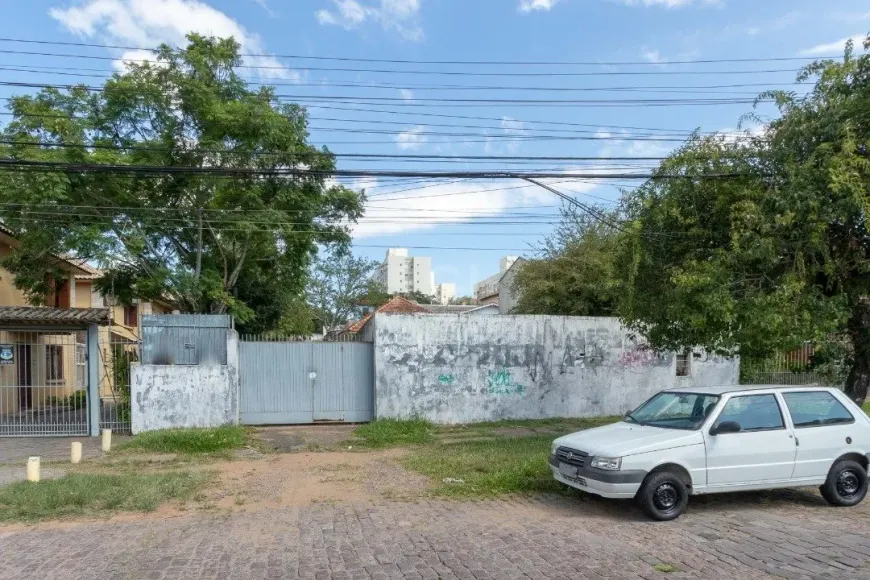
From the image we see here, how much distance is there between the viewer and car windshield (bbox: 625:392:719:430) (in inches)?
292

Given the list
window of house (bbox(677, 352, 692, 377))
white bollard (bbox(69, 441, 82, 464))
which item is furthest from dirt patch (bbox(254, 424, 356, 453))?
window of house (bbox(677, 352, 692, 377))

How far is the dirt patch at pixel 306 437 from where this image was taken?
12.1m

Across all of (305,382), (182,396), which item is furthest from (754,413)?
(182,396)

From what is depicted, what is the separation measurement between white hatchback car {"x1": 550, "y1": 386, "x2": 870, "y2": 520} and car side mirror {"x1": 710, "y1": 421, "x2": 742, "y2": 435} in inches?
0.4

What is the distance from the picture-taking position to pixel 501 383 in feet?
49.8

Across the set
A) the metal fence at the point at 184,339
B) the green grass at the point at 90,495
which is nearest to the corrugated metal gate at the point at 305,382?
the metal fence at the point at 184,339

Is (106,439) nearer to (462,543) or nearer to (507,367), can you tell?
(462,543)

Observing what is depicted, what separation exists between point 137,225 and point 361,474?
9.92 meters

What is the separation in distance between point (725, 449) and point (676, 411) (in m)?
0.85

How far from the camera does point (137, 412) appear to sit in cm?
1320

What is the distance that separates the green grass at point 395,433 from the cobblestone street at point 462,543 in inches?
182

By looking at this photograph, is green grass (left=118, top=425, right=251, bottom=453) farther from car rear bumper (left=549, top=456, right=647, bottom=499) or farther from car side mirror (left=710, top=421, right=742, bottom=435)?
car side mirror (left=710, top=421, right=742, bottom=435)

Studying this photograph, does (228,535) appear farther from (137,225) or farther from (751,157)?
(137,225)

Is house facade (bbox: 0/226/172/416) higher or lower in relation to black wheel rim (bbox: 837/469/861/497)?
higher
